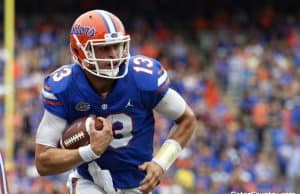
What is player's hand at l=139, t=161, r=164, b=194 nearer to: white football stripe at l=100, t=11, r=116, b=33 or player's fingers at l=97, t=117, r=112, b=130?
player's fingers at l=97, t=117, r=112, b=130

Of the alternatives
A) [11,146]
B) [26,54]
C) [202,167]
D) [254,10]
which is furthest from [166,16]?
[202,167]

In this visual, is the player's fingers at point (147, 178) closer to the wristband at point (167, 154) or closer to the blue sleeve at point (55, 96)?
the wristband at point (167, 154)

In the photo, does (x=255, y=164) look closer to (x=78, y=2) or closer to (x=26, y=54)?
(x=26, y=54)

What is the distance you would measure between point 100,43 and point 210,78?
10001 mm

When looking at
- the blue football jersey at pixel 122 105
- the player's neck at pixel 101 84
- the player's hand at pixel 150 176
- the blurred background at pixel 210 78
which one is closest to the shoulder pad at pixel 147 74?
the blue football jersey at pixel 122 105

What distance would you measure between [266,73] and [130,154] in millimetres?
8815

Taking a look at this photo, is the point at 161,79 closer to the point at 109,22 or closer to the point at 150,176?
the point at 109,22

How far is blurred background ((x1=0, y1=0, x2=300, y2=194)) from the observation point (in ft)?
32.8

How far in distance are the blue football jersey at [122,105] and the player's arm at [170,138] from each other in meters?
0.07

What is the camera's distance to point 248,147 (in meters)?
10.9

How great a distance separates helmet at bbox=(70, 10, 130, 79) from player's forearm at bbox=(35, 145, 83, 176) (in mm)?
409

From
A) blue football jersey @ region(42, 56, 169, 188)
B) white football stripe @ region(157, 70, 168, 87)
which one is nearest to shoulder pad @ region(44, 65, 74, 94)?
blue football jersey @ region(42, 56, 169, 188)

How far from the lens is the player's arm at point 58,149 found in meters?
4.05

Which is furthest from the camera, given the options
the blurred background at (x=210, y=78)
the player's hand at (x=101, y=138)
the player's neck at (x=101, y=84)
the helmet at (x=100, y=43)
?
the blurred background at (x=210, y=78)
